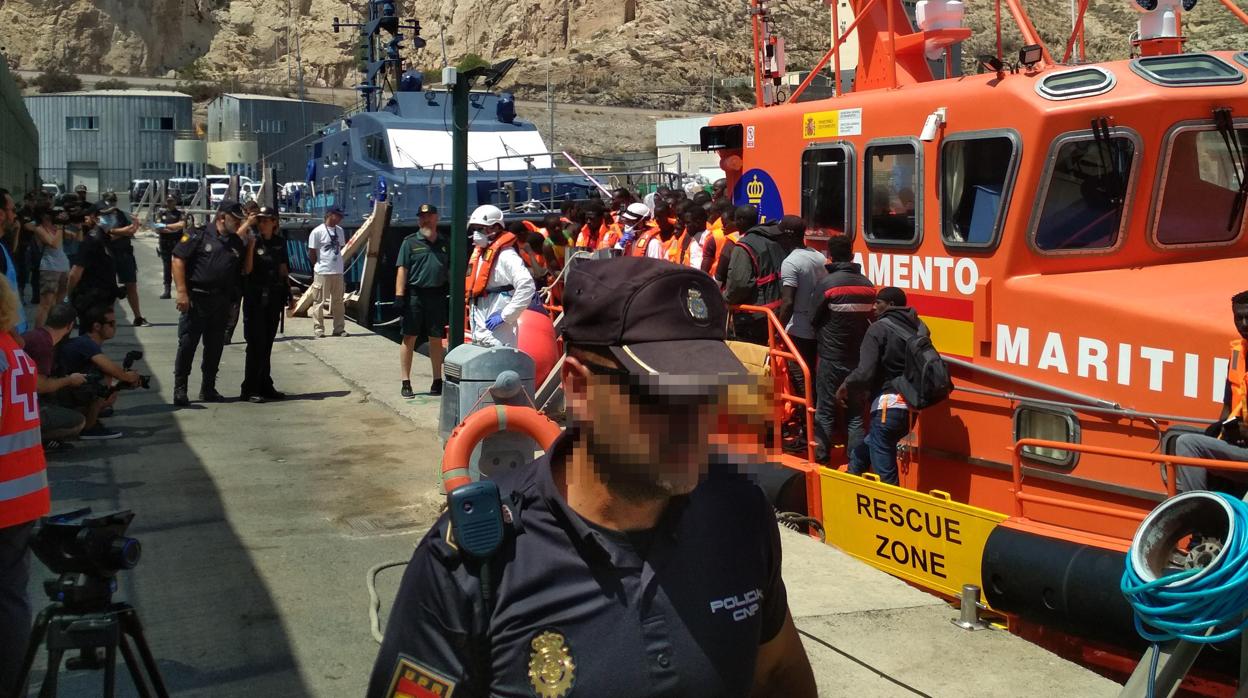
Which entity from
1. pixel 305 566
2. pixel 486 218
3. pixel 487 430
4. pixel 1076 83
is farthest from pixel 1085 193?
pixel 305 566

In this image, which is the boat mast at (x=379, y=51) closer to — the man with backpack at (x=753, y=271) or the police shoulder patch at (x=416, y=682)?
the man with backpack at (x=753, y=271)

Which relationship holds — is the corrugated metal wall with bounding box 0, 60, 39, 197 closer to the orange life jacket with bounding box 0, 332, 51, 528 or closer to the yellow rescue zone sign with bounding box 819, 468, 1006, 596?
the yellow rescue zone sign with bounding box 819, 468, 1006, 596

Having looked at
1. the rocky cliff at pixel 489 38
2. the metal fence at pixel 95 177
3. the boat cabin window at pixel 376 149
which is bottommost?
the boat cabin window at pixel 376 149

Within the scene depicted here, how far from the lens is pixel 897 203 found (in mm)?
7406

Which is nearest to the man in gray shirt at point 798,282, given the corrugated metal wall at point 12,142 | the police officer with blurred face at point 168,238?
the police officer with blurred face at point 168,238

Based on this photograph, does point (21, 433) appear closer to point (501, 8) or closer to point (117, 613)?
point (117, 613)

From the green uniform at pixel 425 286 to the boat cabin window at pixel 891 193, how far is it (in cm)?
488

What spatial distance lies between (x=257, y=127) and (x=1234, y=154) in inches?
2416

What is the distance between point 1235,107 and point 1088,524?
2.36m

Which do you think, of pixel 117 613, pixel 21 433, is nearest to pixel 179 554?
pixel 21 433

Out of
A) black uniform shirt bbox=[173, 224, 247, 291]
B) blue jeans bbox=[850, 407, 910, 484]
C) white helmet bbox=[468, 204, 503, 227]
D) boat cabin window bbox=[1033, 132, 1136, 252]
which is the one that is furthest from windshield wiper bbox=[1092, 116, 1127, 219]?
black uniform shirt bbox=[173, 224, 247, 291]

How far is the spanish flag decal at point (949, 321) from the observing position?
22.5 feet

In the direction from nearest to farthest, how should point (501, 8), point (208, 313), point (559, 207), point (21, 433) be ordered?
point (21, 433) → point (208, 313) → point (559, 207) → point (501, 8)

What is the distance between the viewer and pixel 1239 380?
17.0ft
